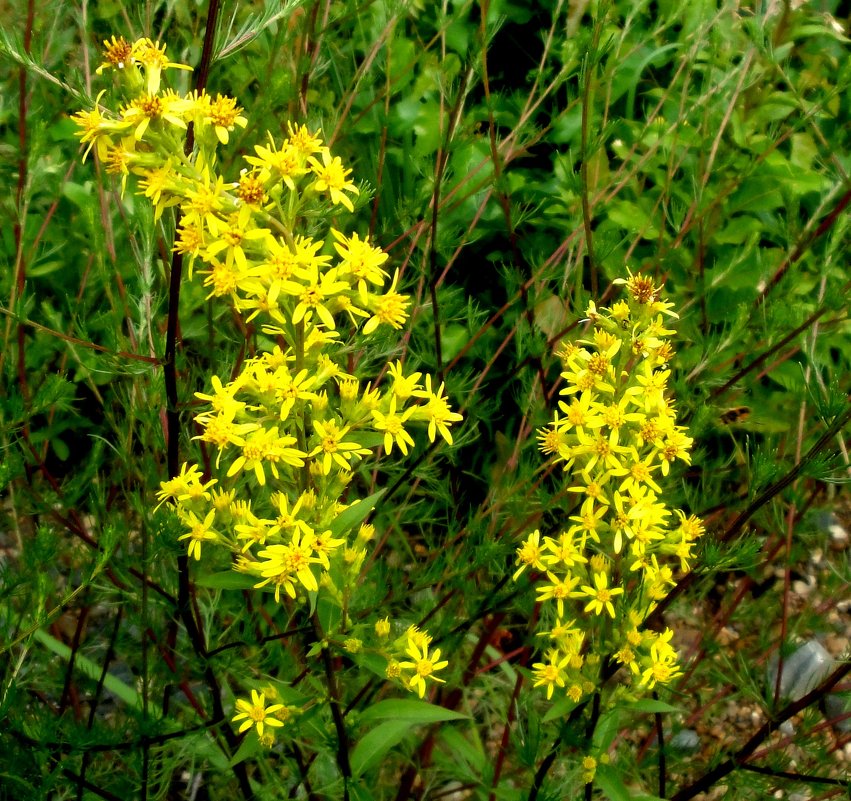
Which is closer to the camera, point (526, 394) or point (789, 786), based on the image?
point (789, 786)

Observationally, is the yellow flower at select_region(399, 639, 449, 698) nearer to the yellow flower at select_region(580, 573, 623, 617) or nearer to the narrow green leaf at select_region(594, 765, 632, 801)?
the yellow flower at select_region(580, 573, 623, 617)

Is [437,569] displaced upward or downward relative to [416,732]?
upward

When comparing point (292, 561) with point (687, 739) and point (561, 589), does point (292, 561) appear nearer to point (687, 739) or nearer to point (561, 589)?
point (561, 589)

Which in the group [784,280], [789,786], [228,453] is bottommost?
[789,786]

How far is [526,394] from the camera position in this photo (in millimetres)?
3111

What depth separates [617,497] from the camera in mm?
1958

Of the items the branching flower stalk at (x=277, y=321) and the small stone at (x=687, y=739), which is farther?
the small stone at (x=687, y=739)

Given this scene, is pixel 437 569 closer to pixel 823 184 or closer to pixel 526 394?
pixel 526 394

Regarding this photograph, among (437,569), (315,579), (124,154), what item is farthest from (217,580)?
(124,154)

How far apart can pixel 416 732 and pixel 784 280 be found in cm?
194

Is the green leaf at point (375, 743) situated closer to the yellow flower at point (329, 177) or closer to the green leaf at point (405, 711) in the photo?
the green leaf at point (405, 711)

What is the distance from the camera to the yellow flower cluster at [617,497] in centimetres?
198

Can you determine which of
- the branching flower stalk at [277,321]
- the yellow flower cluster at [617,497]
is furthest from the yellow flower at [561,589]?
the branching flower stalk at [277,321]

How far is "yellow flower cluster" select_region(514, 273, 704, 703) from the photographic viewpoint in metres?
1.98
